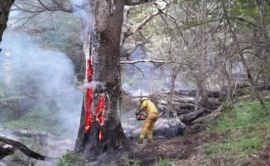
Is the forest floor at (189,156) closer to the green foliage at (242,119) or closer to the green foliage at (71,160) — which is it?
the green foliage at (242,119)

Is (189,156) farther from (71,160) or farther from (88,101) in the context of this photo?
(88,101)

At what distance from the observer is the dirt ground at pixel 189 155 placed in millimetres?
5188

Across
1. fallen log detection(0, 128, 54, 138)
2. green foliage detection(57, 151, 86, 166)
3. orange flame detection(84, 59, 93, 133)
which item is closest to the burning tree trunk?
orange flame detection(84, 59, 93, 133)

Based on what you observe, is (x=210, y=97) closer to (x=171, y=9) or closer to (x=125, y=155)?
(x=171, y=9)

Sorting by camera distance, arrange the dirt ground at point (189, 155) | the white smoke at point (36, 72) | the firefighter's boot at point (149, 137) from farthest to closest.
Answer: the white smoke at point (36, 72), the firefighter's boot at point (149, 137), the dirt ground at point (189, 155)

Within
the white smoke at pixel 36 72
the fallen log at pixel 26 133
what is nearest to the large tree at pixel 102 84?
the fallen log at pixel 26 133

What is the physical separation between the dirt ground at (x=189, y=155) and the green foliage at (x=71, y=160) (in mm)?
1027

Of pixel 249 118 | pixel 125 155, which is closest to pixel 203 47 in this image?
pixel 249 118

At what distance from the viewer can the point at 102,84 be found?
7.89 m

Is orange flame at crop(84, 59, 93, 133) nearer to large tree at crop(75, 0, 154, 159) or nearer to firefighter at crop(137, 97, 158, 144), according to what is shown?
large tree at crop(75, 0, 154, 159)

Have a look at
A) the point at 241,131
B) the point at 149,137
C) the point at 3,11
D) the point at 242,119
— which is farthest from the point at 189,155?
the point at 3,11

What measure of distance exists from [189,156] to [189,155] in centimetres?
12

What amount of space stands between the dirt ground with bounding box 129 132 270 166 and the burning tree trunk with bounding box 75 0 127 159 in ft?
2.27

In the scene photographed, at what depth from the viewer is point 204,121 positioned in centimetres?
1117
